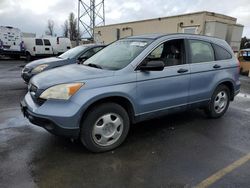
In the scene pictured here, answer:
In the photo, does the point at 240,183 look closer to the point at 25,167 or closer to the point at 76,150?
the point at 76,150

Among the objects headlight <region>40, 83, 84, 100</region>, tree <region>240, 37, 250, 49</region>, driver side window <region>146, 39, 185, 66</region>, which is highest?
tree <region>240, 37, 250, 49</region>

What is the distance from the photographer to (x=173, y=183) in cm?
283

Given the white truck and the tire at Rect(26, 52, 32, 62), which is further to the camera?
the tire at Rect(26, 52, 32, 62)

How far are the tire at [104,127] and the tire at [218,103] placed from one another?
218 centimetres

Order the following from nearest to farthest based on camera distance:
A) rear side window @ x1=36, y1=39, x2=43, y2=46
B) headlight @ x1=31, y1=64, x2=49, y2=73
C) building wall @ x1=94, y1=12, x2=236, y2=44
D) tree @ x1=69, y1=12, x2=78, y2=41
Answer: headlight @ x1=31, y1=64, x2=49, y2=73 < building wall @ x1=94, y1=12, x2=236, y2=44 < rear side window @ x1=36, y1=39, x2=43, y2=46 < tree @ x1=69, y1=12, x2=78, y2=41

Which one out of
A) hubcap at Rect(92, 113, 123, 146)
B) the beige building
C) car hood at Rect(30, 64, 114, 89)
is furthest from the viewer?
the beige building

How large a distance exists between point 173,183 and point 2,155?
2.41 meters

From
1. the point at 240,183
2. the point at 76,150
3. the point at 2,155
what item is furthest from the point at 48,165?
the point at 240,183

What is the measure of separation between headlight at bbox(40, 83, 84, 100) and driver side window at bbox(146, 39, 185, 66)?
1.65 m

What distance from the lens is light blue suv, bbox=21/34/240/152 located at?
10.5 ft

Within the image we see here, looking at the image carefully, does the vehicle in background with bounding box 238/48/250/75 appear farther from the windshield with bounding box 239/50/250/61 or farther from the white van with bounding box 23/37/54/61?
the white van with bounding box 23/37/54/61

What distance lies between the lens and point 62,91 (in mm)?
3182

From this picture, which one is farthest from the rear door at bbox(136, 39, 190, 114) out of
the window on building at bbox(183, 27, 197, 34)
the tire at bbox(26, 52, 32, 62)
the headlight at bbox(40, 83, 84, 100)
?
the tire at bbox(26, 52, 32, 62)

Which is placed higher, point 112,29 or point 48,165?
point 112,29
